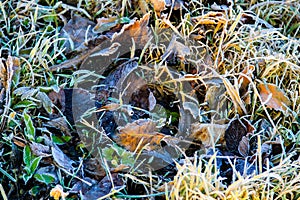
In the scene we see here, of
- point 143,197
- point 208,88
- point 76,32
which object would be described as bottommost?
point 143,197

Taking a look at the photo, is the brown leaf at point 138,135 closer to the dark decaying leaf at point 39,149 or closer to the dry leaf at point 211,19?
the dark decaying leaf at point 39,149

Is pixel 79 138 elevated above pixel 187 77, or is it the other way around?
pixel 187 77

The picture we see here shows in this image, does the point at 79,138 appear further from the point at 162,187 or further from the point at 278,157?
the point at 278,157

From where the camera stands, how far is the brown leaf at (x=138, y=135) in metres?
1.20

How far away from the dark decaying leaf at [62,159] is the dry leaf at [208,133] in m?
0.34

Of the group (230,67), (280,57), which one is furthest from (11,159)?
(280,57)

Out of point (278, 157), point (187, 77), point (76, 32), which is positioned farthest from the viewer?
point (76, 32)

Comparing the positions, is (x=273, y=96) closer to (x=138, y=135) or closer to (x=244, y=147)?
(x=244, y=147)

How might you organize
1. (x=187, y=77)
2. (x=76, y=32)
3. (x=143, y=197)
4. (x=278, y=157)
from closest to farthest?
1. (x=143, y=197)
2. (x=278, y=157)
3. (x=187, y=77)
4. (x=76, y=32)

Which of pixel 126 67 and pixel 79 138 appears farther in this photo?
pixel 126 67

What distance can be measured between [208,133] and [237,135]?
87 mm

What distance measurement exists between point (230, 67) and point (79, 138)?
20.4 inches

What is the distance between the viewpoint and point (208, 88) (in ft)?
4.35

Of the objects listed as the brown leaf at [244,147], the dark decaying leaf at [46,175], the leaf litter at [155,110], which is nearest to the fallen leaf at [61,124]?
the leaf litter at [155,110]
